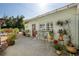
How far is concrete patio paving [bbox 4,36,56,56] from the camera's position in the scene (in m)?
4.45

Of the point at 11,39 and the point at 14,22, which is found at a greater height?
the point at 14,22

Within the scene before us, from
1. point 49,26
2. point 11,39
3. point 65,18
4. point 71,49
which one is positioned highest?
point 65,18

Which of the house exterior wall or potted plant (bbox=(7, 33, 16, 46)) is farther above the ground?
the house exterior wall

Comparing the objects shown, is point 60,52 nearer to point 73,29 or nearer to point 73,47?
point 73,47

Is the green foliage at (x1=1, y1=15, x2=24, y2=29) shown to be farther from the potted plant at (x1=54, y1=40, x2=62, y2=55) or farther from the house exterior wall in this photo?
the potted plant at (x1=54, y1=40, x2=62, y2=55)

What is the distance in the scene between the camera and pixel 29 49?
4.47m

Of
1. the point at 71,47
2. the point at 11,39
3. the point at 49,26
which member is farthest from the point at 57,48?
the point at 11,39

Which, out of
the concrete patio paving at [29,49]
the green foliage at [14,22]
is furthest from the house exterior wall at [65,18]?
the concrete patio paving at [29,49]

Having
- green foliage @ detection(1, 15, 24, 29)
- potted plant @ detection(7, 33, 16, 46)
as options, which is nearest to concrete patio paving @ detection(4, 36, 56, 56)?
potted plant @ detection(7, 33, 16, 46)

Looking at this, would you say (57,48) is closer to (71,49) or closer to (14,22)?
(71,49)

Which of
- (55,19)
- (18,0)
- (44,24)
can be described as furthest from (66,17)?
(18,0)

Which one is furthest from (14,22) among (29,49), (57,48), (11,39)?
(57,48)

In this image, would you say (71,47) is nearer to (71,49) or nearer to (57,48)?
(71,49)

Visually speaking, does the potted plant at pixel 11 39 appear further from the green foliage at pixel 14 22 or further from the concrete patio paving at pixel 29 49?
the green foliage at pixel 14 22
